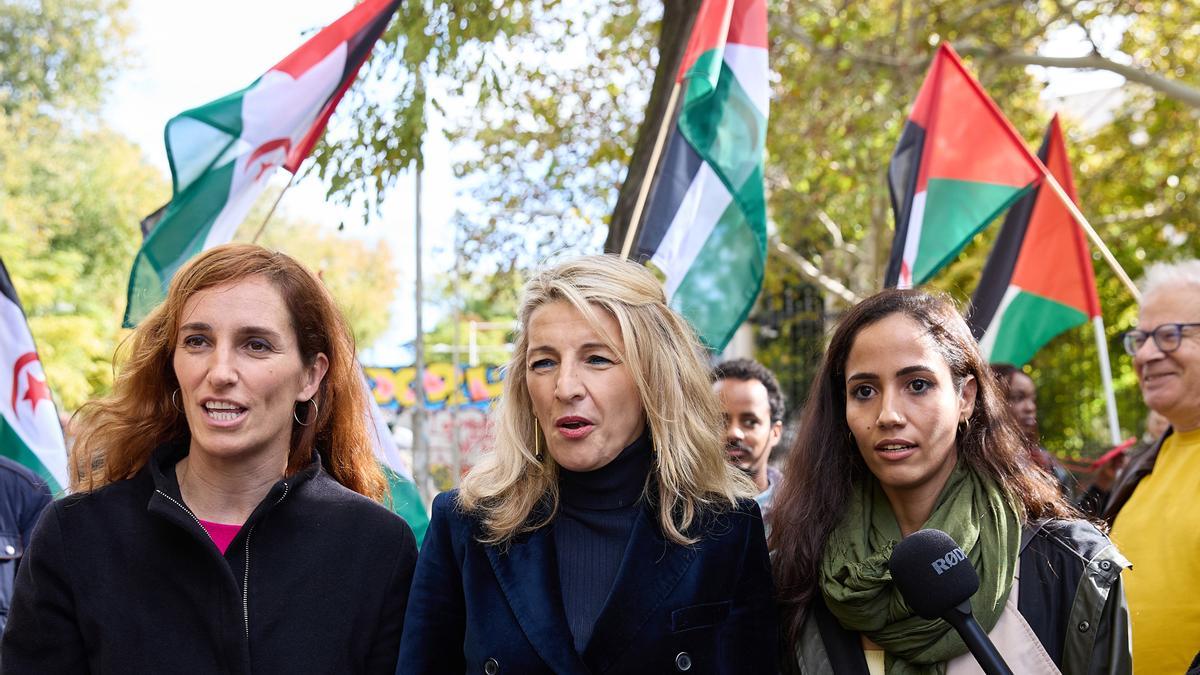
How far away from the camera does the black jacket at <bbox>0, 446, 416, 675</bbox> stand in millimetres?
2723

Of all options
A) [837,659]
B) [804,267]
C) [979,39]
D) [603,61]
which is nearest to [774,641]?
[837,659]

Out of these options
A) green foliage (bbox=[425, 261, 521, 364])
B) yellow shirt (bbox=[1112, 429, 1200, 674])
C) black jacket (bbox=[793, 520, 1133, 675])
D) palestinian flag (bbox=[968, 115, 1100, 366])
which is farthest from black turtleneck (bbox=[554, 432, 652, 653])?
green foliage (bbox=[425, 261, 521, 364])

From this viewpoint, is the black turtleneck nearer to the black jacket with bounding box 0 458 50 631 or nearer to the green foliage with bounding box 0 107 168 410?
the black jacket with bounding box 0 458 50 631

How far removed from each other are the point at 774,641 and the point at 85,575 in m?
1.65

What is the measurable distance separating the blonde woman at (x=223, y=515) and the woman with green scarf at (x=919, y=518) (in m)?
1.06

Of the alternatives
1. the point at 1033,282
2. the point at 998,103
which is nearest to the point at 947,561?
the point at 1033,282

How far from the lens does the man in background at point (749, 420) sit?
512cm

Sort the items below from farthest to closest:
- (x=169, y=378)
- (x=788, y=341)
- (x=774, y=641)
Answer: (x=788, y=341) < (x=169, y=378) < (x=774, y=641)

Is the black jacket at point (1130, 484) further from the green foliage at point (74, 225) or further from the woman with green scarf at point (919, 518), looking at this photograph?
the green foliage at point (74, 225)

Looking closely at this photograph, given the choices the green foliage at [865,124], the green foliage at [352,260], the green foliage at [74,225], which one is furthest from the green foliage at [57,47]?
the green foliage at [865,124]

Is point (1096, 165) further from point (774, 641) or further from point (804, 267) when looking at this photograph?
point (774, 641)

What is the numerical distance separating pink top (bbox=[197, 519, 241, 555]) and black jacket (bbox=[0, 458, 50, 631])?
1668mm

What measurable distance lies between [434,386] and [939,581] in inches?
1175

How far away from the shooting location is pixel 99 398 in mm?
3203
